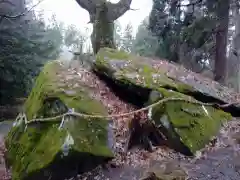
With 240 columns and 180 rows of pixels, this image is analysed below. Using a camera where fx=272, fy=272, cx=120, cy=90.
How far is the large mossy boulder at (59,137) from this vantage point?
4.22 metres

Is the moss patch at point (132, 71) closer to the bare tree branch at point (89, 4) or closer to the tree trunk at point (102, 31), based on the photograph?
the tree trunk at point (102, 31)

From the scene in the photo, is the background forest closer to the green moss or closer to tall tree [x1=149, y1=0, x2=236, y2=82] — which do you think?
tall tree [x1=149, y1=0, x2=236, y2=82]

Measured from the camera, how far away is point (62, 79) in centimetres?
571

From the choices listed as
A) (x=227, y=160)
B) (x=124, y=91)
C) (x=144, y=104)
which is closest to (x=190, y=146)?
(x=227, y=160)

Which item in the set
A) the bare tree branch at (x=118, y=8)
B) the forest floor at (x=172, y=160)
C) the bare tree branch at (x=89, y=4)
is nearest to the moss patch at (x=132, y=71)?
the forest floor at (x=172, y=160)

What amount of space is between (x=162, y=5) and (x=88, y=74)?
23.2ft

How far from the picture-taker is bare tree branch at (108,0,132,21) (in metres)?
9.91

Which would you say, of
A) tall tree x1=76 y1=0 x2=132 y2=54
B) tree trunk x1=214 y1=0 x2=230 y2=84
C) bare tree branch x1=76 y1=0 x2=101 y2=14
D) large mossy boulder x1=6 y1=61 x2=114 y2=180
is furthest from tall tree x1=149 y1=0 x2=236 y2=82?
large mossy boulder x1=6 y1=61 x2=114 y2=180

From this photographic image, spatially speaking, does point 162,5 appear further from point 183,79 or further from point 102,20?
point 183,79

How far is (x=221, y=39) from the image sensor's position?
9742 mm

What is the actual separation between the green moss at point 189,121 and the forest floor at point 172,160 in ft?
0.53

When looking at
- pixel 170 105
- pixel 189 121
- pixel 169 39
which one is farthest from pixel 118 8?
pixel 189 121

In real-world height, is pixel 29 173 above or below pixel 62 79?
below

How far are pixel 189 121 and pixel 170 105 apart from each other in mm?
464
